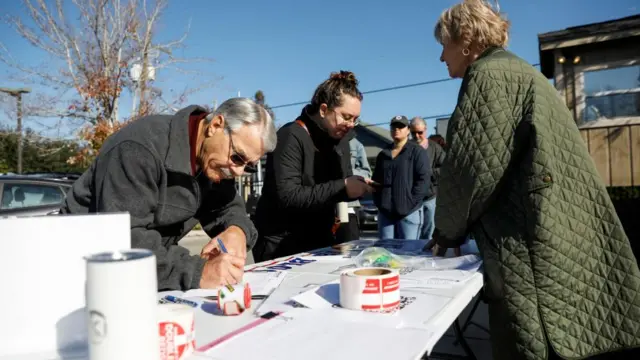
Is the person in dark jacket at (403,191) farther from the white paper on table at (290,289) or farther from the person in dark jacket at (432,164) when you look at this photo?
the white paper on table at (290,289)

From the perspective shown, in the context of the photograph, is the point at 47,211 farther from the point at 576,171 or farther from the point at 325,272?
the point at 576,171

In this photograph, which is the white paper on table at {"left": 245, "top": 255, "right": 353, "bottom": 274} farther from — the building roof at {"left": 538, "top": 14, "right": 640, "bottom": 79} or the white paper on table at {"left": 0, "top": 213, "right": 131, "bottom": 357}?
the building roof at {"left": 538, "top": 14, "right": 640, "bottom": 79}

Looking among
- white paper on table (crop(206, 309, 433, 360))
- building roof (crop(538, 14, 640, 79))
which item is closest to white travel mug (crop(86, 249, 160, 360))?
white paper on table (crop(206, 309, 433, 360))

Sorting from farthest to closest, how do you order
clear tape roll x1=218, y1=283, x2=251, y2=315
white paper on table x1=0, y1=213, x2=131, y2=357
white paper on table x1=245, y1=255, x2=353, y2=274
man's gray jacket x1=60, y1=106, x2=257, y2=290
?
white paper on table x1=245, y1=255, x2=353, y2=274, man's gray jacket x1=60, y1=106, x2=257, y2=290, clear tape roll x1=218, y1=283, x2=251, y2=315, white paper on table x1=0, y1=213, x2=131, y2=357

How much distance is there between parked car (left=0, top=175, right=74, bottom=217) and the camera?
526 cm

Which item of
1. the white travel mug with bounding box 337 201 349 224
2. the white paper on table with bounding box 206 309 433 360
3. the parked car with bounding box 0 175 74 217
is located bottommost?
the white paper on table with bounding box 206 309 433 360

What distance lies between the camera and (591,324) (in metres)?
1.51

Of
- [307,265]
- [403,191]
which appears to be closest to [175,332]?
[307,265]

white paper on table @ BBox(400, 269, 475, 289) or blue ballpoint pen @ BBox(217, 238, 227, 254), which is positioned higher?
blue ballpoint pen @ BBox(217, 238, 227, 254)

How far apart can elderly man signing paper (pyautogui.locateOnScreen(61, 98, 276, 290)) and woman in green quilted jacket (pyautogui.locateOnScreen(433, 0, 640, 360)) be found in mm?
733

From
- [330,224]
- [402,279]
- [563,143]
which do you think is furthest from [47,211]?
[563,143]

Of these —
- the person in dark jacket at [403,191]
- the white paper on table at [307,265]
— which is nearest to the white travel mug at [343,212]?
the white paper on table at [307,265]

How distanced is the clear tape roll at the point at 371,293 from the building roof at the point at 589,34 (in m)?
6.89

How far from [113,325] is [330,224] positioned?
193 centimetres
